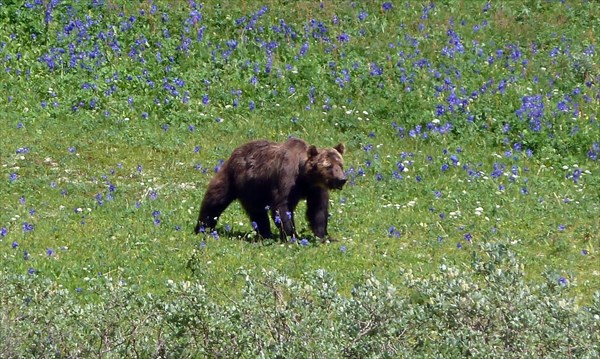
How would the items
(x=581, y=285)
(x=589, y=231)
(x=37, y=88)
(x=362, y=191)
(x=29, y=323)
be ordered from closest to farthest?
(x=29, y=323)
(x=581, y=285)
(x=589, y=231)
(x=362, y=191)
(x=37, y=88)

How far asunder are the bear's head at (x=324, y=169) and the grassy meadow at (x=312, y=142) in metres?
0.61

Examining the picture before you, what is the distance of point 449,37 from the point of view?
21016 mm

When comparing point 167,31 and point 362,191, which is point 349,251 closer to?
point 362,191

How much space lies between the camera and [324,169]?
13625 millimetres

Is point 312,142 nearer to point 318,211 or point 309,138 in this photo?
point 309,138

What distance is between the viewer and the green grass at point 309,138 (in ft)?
41.7

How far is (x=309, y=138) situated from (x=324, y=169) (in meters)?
4.15

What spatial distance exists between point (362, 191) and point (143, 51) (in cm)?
574

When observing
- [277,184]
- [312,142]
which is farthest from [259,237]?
[312,142]

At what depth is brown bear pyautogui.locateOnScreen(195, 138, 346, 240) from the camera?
44.6 ft

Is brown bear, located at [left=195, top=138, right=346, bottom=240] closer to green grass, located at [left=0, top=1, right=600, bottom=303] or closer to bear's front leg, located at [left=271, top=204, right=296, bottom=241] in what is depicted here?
bear's front leg, located at [left=271, top=204, right=296, bottom=241]

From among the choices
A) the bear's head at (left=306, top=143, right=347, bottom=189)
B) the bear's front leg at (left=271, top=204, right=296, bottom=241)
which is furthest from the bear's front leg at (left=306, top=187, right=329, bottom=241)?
the bear's front leg at (left=271, top=204, right=296, bottom=241)

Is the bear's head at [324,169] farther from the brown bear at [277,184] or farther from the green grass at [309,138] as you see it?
the green grass at [309,138]

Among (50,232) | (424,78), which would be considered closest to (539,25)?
(424,78)
